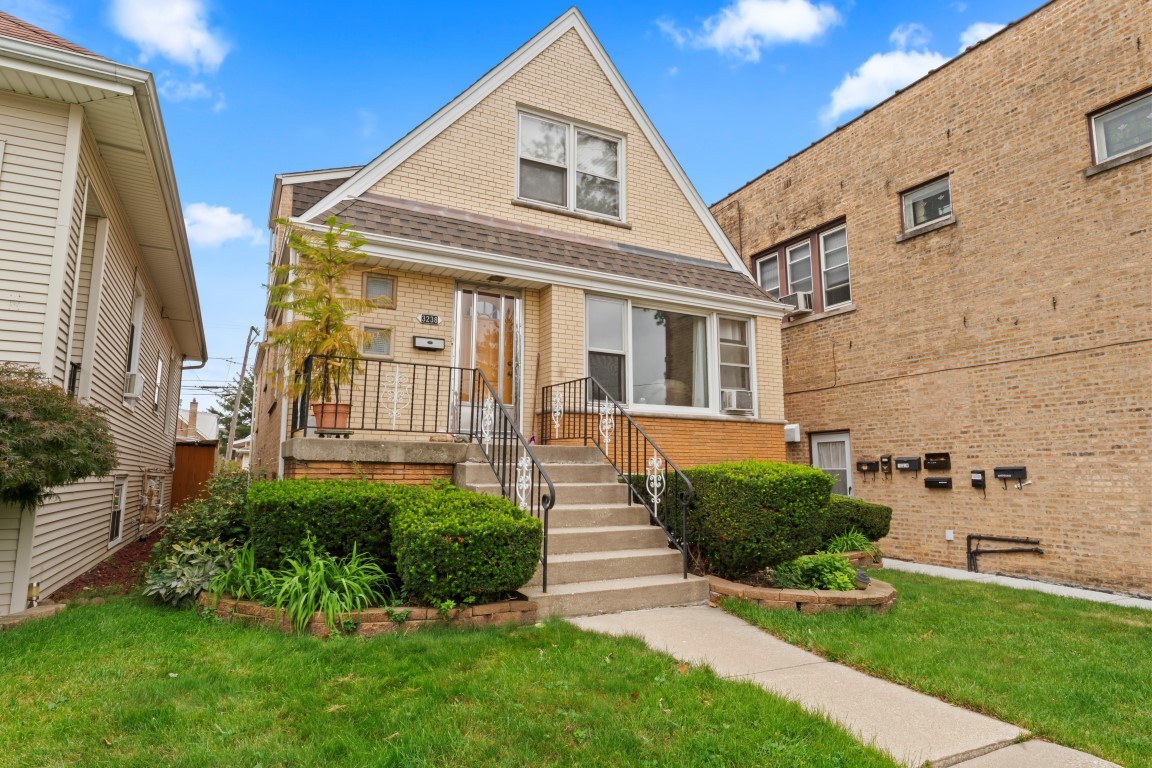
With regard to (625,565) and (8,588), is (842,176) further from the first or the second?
(8,588)

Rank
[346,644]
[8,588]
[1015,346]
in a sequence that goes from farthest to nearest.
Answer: [1015,346]
[8,588]
[346,644]

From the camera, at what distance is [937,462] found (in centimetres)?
1033

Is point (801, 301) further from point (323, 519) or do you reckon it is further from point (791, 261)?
point (323, 519)

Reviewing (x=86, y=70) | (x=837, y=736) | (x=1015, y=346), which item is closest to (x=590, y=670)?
(x=837, y=736)

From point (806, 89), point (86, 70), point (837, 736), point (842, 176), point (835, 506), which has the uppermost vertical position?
point (806, 89)

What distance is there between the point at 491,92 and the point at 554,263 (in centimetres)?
290

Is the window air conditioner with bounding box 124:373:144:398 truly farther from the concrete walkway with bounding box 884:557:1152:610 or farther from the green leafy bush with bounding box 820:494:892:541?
the concrete walkway with bounding box 884:557:1152:610

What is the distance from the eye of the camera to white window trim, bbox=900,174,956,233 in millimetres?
10541

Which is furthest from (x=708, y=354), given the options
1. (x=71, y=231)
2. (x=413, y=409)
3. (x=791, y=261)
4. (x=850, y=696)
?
(x=71, y=231)

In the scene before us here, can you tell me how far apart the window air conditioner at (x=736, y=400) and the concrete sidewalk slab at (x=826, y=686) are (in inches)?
200

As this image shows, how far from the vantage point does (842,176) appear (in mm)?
12414

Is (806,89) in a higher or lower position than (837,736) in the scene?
higher

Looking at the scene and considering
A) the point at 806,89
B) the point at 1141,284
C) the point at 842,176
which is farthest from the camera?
the point at 806,89

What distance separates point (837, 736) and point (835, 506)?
22.1ft
